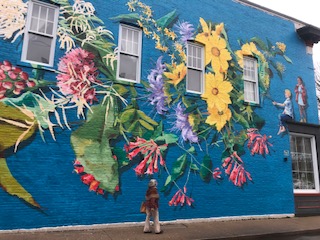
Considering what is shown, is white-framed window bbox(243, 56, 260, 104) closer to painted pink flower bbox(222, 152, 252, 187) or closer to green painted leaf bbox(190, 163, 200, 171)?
painted pink flower bbox(222, 152, 252, 187)

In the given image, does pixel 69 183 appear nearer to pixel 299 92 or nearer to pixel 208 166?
pixel 208 166

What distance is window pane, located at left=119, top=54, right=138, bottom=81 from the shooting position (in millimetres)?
9367

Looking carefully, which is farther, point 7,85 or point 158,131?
point 158,131

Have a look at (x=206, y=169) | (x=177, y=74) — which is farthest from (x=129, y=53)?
(x=206, y=169)

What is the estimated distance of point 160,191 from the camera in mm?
9125

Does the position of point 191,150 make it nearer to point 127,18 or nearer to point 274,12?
point 127,18

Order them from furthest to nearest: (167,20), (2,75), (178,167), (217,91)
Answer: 1. (217,91)
2. (167,20)
3. (178,167)
4. (2,75)

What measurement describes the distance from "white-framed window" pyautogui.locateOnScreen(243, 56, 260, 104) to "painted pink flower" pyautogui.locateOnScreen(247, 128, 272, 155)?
1294 millimetres

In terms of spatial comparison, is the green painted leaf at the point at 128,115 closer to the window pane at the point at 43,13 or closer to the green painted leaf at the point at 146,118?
the green painted leaf at the point at 146,118

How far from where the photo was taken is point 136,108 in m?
9.21

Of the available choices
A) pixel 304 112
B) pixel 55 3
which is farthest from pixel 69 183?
pixel 304 112

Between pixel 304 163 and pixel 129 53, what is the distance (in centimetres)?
888

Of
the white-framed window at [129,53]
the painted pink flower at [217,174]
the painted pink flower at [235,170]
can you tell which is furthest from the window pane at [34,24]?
the painted pink flower at [235,170]

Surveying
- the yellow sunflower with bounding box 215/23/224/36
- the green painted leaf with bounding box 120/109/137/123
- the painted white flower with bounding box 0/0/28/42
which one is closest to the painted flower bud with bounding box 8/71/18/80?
the painted white flower with bounding box 0/0/28/42
